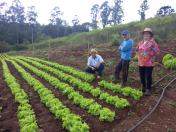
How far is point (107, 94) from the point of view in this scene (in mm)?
9344

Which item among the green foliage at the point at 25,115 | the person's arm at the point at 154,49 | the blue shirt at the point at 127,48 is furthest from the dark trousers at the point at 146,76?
the green foliage at the point at 25,115

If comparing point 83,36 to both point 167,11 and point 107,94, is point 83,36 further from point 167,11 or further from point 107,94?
point 107,94

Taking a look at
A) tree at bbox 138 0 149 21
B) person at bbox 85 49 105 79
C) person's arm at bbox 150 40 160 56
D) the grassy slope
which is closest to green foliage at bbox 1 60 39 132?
person at bbox 85 49 105 79

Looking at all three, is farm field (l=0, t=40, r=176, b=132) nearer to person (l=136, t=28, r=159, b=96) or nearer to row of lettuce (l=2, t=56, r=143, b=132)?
row of lettuce (l=2, t=56, r=143, b=132)

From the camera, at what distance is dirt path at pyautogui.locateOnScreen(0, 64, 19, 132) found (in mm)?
7864

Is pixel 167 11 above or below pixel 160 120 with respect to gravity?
above

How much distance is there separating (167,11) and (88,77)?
192 feet

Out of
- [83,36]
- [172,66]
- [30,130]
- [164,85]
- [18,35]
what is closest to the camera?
[30,130]

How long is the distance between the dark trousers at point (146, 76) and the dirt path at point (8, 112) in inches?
151

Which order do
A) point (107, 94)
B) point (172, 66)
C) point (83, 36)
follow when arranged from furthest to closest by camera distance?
1. point (83, 36)
2. point (172, 66)
3. point (107, 94)

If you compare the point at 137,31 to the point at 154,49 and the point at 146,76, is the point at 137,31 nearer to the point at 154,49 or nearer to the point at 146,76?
the point at 146,76

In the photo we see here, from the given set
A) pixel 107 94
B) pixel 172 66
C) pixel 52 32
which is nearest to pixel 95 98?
pixel 107 94

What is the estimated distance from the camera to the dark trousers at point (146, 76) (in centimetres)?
927

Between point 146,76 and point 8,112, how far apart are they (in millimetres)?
4197
